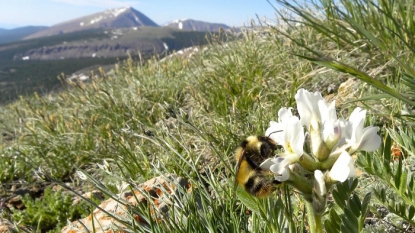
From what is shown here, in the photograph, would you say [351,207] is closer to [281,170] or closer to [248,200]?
[281,170]

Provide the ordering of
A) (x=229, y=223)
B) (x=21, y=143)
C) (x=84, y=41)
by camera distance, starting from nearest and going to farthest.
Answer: (x=229, y=223), (x=21, y=143), (x=84, y=41)

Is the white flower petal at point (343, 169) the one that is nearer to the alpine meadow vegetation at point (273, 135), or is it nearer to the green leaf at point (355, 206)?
the alpine meadow vegetation at point (273, 135)

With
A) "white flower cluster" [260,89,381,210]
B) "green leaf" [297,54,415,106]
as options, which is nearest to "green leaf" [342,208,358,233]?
"white flower cluster" [260,89,381,210]

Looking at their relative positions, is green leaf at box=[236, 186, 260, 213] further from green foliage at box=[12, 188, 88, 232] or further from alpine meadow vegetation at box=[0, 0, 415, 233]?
green foliage at box=[12, 188, 88, 232]

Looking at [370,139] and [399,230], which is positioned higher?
[370,139]

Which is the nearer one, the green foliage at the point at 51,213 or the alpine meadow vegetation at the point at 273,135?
the alpine meadow vegetation at the point at 273,135

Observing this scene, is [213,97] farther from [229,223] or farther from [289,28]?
[229,223]

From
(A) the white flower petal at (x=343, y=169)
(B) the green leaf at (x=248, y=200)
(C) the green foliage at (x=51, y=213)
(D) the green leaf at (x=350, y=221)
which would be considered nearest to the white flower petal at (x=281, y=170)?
(A) the white flower petal at (x=343, y=169)

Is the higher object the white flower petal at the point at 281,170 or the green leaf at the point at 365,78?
the green leaf at the point at 365,78

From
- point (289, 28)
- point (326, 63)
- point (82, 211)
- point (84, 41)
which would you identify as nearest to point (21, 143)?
point (82, 211)
